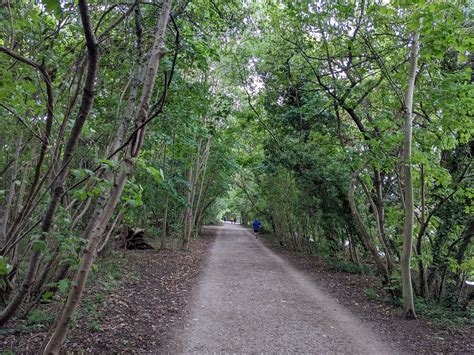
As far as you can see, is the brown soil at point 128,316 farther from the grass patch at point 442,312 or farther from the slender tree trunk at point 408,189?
the grass patch at point 442,312

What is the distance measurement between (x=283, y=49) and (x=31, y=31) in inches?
289

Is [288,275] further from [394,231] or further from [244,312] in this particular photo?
[244,312]

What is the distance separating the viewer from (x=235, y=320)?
5551mm

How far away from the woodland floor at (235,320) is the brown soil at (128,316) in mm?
12

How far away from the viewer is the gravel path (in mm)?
4566

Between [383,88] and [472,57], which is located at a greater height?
[472,57]

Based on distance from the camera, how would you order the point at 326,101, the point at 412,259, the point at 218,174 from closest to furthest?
the point at 412,259 → the point at 326,101 → the point at 218,174

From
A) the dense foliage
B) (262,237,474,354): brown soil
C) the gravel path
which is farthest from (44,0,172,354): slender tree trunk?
(262,237,474,354): brown soil

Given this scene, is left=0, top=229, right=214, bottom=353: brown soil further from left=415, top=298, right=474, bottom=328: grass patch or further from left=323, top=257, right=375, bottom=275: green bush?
left=323, top=257, right=375, bottom=275: green bush

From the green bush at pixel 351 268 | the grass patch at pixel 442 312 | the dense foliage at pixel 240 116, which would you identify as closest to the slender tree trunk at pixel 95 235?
the dense foliage at pixel 240 116

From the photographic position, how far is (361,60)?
325 inches

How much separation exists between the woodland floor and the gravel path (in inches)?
0.6

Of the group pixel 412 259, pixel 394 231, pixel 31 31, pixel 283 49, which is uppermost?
pixel 283 49

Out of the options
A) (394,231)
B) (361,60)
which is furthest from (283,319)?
(361,60)
